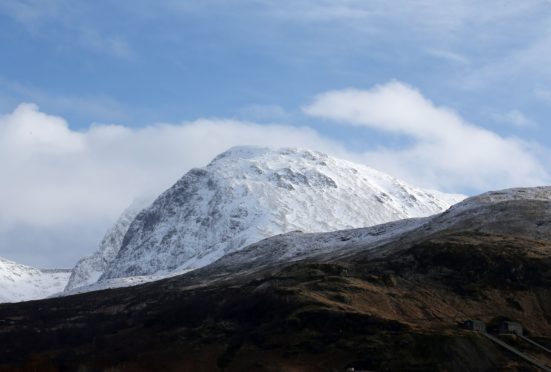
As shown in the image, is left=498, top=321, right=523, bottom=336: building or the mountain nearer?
the mountain

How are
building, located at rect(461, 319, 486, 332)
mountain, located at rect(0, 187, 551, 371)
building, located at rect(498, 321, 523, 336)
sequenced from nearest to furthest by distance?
1. mountain, located at rect(0, 187, 551, 371)
2. building, located at rect(461, 319, 486, 332)
3. building, located at rect(498, 321, 523, 336)

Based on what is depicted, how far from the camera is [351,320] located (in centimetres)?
13825

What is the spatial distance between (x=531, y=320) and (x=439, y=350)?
24529 millimetres

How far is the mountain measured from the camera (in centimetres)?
12631

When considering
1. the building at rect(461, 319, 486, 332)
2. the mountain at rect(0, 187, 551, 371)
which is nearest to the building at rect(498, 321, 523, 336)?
the mountain at rect(0, 187, 551, 371)

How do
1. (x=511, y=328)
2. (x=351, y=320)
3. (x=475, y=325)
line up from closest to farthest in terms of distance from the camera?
(x=475, y=325) < (x=511, y=328) < (x=351, y=320)

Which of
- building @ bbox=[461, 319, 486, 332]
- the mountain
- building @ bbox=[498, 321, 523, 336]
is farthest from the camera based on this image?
Result: building @ bbox=[498, 321, 523, 336]

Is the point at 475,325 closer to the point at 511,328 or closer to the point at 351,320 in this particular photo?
the point at 511,328

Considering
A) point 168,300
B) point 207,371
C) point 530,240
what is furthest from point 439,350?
point 168,300

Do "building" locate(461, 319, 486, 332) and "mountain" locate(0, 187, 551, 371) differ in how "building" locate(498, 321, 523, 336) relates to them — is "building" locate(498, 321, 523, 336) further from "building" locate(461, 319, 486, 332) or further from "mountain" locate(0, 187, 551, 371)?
"building" locate(461, 319, 486, 332)

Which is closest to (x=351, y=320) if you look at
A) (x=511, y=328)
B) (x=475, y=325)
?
(x=475, y=325)

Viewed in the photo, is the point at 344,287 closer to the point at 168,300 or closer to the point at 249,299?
the point at 249,299

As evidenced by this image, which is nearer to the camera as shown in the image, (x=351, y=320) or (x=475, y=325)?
(x=475, y=325)

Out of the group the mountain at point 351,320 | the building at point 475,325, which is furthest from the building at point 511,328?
the building at point 475,325
